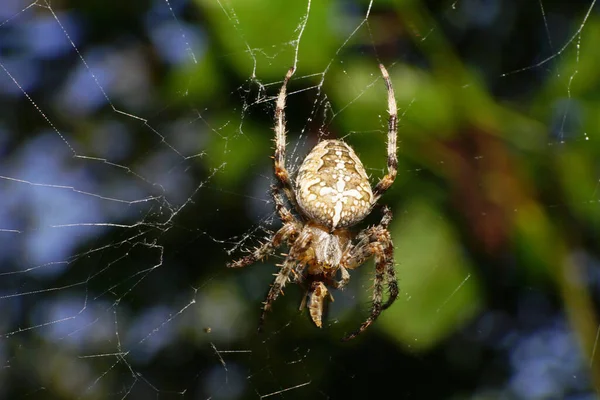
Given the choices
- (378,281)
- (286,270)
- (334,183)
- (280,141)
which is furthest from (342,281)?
(280,141)

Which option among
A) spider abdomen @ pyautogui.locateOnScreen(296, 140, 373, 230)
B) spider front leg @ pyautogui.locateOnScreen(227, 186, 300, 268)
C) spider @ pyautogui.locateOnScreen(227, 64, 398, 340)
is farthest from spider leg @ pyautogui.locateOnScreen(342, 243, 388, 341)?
spider front leg @ pyautogui.locateOnScreen(227, 186, 300, 268)

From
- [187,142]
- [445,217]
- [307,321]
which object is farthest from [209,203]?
[445,217]

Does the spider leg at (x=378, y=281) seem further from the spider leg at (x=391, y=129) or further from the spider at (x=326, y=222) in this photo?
the spider leg at (x=391, y=129)

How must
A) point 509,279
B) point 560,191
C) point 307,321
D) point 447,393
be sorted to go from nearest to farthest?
point 560,191, point 509,279, point 307,321, point 447,393

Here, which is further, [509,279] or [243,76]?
[509,279]

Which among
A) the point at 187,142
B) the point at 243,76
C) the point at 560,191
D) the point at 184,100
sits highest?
the point at 243,76

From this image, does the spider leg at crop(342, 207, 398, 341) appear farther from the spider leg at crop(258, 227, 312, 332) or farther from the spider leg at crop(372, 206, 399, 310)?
the spider leg at crop(258, 227, 312, 332)

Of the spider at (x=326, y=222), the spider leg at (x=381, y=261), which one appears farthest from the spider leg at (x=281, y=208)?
the spider leg at (x=381, y=261)

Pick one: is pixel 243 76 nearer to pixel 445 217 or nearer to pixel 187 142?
pixel 187 142
